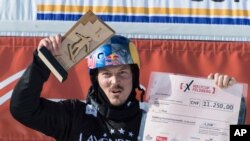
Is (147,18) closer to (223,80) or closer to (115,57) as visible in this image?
(115,57)

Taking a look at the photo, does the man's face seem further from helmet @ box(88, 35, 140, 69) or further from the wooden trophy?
the wooden trophy

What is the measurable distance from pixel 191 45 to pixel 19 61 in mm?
1006

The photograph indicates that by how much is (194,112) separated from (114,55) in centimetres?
42

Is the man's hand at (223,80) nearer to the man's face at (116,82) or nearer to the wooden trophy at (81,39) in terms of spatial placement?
the man's face at (116,82)

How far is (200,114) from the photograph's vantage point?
86.4 inches

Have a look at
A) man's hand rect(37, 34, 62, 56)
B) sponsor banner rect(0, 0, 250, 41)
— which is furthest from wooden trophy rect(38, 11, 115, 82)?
sponsor banner rect(0, 0, 250, 41)

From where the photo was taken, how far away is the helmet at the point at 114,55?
7.39 ft

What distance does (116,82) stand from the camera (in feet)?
7.16

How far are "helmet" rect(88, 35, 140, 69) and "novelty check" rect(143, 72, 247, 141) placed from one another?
0.76 ft

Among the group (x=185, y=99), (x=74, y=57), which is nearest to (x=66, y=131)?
(x=74, y=57)

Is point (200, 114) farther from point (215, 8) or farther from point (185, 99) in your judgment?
point (215, 8)

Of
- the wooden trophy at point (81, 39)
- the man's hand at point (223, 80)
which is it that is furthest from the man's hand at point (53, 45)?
the man's hand at point (223, 80)

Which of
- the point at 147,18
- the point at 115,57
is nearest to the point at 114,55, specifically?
the point at 115,57

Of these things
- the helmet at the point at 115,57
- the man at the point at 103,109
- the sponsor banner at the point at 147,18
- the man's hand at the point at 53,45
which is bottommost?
the man at the point at 103,109
